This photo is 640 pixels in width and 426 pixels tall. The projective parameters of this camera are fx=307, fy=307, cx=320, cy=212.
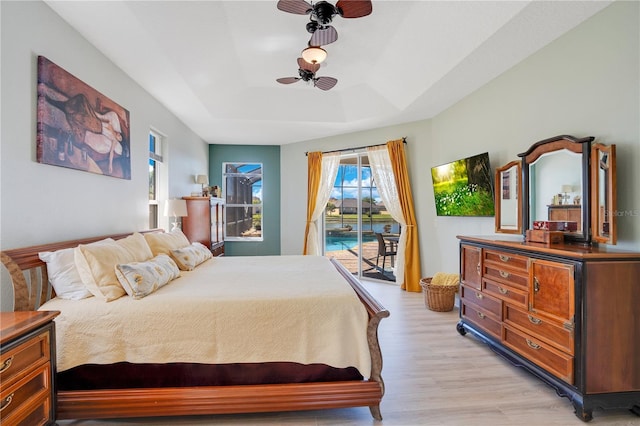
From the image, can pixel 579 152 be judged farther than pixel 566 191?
No

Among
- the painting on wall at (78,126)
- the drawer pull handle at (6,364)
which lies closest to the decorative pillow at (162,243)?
the painting on wall at (78,126)

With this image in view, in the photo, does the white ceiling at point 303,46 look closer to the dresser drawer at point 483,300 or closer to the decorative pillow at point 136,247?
the decorative pillow at point 136,247

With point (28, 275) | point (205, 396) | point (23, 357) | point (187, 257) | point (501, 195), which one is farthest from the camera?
point (501, 195)

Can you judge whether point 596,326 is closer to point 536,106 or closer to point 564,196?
point 564,196

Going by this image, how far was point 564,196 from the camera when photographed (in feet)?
8.49

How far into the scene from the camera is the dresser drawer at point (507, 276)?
7.97ft

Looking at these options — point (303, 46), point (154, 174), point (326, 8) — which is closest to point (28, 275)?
point (154, 174)

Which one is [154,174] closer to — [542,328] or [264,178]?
[264,178]

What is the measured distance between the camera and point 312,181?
6.08 meters

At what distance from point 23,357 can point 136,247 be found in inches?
47.5

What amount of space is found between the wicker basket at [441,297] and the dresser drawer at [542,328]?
135 centimetres

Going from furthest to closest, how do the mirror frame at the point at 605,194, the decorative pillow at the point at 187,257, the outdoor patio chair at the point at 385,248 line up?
the outdoor patio chair at the point at 385,248 < the decorative pillow at the point at 187,257 < the mirror frame at the point at 605,194

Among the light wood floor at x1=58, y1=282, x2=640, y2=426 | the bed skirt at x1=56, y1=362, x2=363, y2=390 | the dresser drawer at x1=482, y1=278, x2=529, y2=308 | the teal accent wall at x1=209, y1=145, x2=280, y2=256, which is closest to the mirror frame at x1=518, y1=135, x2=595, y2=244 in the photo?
the dresser drawer at x1=482, y1=278, x2=529, y2=308

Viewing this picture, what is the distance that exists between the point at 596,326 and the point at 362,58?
3425 millimetres
